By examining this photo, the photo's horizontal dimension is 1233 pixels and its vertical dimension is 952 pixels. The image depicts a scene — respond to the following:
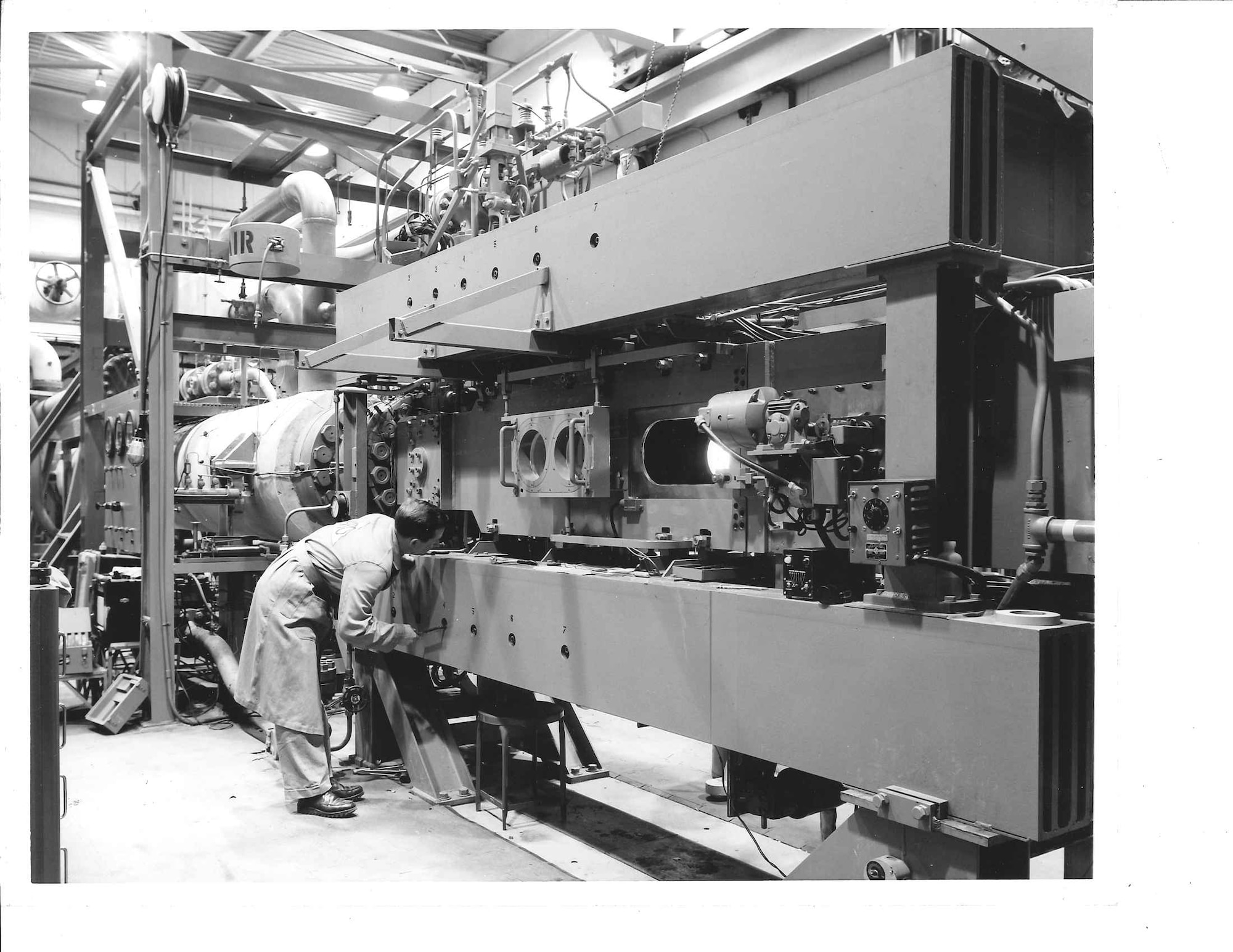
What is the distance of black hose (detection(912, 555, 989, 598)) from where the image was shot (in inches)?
84.0

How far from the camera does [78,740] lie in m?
5.64

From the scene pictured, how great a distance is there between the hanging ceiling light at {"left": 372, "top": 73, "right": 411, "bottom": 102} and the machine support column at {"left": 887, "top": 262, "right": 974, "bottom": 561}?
6594 millimetres

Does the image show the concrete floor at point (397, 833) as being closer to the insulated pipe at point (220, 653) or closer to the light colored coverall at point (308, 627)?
the light colored coverall at point (308, 627)

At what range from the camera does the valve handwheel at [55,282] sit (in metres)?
8.92

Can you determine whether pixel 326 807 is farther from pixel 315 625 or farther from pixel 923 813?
pixel 923 813

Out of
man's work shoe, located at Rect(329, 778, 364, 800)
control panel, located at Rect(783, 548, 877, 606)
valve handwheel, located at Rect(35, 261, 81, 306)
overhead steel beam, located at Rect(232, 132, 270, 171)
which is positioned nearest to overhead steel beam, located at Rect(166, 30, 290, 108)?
overhead steel beam, located at Rect(232, 132, 270, 171)

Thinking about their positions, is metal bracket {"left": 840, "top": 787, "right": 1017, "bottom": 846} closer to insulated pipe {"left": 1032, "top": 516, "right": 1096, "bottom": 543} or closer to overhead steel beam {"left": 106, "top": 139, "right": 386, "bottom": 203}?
insulated pipe {"left": 1032, "top": 516, "right": 1096, "bottom": 543}

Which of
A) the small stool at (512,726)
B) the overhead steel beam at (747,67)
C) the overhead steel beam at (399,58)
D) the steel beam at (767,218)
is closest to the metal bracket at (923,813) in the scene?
the steel beam at (767,218)

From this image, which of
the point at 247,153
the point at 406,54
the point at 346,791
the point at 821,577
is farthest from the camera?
the point at 247,153

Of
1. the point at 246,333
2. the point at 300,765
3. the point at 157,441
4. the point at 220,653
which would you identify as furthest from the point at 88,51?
the point at 300,765

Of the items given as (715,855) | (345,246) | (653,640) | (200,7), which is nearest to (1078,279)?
(653,640)

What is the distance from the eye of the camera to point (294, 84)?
20.7 feet

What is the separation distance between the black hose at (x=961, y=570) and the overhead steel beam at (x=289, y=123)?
524 cm

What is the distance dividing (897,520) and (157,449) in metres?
5.10
